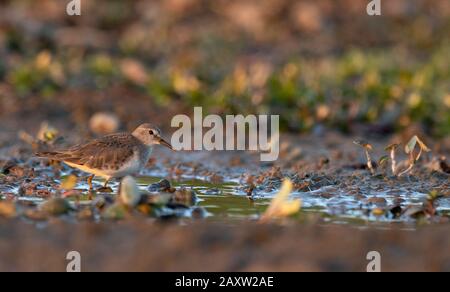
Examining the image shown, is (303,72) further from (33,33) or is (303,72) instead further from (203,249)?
(203,249)

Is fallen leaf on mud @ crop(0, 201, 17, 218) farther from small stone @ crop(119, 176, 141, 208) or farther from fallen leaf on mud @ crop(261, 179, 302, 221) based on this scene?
fallen leaf on mud @ crop(261, 179, 302, 221)

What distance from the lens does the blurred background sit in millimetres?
13172

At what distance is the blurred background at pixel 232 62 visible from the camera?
13.2 m

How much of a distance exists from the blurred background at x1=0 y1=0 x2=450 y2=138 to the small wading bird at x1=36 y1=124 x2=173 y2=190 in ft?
10.3

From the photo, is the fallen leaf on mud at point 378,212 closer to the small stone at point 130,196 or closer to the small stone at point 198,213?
the small stone at point 198,213

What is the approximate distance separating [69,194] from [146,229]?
5.26 ft

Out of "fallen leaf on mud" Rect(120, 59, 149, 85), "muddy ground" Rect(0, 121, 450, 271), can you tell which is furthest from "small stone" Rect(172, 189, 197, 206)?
"fallen leaf on mud" Rect(120, 59, 149, 85)

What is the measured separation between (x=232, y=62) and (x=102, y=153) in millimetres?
8471

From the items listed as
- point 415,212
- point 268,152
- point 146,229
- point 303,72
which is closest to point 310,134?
point 268,152

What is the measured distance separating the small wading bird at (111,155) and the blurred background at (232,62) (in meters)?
3.14

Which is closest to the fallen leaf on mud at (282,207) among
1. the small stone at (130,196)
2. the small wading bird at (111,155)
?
the small stone at (130,196)

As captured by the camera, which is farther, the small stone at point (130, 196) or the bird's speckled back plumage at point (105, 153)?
the bird's speckled back plumage at point (105, 153)

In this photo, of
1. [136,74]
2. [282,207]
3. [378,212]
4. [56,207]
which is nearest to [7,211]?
[56,207]

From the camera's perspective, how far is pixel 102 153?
31.0 ft
